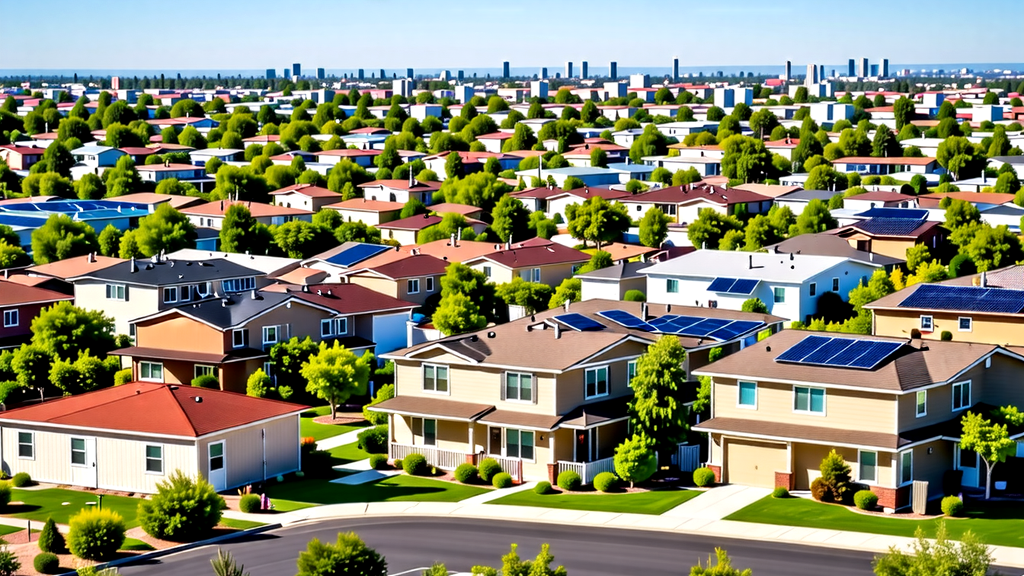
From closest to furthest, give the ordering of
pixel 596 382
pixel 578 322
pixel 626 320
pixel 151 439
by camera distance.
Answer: pixel 151 439 → pixel 596 382 → pixel 578 322 → pixel 626 320

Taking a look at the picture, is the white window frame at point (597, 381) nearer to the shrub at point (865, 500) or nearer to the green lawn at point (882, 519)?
the green lawn at point (882, 519)

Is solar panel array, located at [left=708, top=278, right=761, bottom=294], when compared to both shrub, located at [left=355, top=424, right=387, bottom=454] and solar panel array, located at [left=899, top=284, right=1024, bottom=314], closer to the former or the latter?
solar panel array, located at [left=899, top=284, right=1024, bottom=314]

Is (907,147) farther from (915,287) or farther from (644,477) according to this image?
(644,477)

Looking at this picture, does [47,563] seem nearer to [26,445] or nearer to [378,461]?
[26,445]

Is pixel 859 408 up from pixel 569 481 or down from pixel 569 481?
up

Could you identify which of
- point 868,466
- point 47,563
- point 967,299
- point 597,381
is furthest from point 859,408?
point 47,563

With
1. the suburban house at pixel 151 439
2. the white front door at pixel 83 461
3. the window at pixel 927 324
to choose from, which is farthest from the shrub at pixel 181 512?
the window at pixel 927 324

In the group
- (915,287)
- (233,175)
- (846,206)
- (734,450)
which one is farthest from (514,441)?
(233,175)
